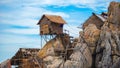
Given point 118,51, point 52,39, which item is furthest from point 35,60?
point 118,51

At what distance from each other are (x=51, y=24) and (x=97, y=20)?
11087 millimetres

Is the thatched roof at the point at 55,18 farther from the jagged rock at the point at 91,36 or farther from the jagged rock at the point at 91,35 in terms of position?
the jagged rock at the point at 91,36

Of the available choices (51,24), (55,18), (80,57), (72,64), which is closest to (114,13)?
(80,57)

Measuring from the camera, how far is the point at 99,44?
76.1m

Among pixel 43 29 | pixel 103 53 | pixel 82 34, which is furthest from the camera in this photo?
pixel 43 29

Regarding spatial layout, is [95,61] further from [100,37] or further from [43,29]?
[43,29]

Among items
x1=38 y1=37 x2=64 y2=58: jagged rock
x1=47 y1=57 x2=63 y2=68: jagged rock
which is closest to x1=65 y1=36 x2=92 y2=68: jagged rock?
x1=47 y1=57 x2=63 y2=68: jagged rock

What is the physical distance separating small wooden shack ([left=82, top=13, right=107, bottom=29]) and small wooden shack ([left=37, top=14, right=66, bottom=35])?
642 cm

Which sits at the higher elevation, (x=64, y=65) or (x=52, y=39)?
(x=52, y=39)

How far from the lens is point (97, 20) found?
85.6 m

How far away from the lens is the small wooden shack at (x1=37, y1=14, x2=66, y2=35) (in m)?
83.6

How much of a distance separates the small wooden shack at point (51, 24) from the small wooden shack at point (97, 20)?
6418 mm

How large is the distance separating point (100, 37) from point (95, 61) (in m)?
5.21

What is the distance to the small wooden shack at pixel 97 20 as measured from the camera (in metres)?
84.3
